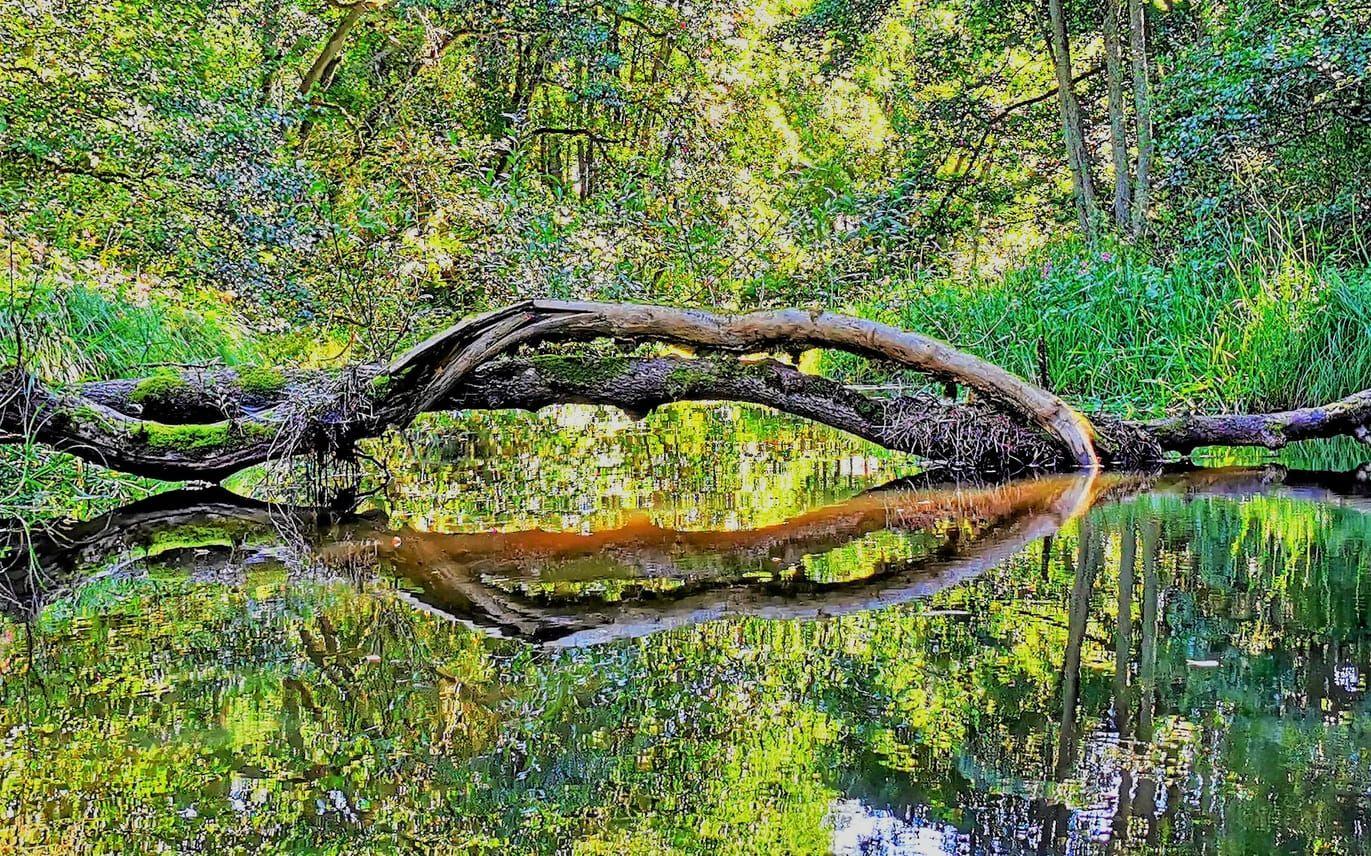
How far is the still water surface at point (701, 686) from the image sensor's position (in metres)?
1.42

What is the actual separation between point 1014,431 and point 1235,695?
3.91 meters

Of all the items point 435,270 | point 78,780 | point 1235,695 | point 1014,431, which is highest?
point 435,270

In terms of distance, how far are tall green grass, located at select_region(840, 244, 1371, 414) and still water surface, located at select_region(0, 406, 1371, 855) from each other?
2716mm

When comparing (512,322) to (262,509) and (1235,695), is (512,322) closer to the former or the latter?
(262,509)

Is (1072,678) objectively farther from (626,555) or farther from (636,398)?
(636,398)

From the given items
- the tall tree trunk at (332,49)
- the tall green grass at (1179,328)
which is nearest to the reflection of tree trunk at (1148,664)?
the tall green grass at (1179,328)

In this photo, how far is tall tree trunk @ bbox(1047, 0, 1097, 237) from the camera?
11.3 metres

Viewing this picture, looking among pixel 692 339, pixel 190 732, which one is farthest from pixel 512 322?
pixel 190 732

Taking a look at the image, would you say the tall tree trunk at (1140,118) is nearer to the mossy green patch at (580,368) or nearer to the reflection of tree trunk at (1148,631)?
the mossy green patch at (580,368)

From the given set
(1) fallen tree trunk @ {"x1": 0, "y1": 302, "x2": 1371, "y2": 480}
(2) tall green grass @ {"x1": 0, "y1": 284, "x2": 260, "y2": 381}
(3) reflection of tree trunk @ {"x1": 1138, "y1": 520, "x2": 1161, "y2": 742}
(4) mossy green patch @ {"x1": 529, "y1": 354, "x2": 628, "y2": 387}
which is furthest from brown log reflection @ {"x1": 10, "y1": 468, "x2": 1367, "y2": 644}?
(4) mossy green patch @ {"x1": 529, "y1": 354, "x2": 628, "y2": 387}

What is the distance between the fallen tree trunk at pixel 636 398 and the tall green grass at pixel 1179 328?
0.54 m

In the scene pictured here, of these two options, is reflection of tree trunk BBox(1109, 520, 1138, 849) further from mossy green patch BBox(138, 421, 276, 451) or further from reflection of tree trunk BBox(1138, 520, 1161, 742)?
mossy green patch BBox(138, 421, 276, 451)

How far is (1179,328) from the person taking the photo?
6953mm

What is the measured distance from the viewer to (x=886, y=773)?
1.57 m
